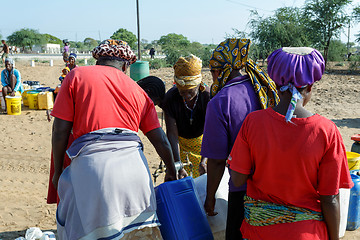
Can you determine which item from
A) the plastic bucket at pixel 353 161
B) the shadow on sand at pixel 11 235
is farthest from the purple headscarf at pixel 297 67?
the shadow on sand at pixel 11 235

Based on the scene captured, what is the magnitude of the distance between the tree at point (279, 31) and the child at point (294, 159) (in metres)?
21.4

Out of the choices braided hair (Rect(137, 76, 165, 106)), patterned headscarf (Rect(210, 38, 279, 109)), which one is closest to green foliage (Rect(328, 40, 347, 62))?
braided hair (Rect(137, 76, 165, 106))

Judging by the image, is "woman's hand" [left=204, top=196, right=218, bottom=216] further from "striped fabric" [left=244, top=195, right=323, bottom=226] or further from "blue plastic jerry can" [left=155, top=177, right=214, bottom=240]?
"striped fabric" [left=244, top=195, right=323, bottom=226]

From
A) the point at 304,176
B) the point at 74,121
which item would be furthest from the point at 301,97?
the point at 74,121

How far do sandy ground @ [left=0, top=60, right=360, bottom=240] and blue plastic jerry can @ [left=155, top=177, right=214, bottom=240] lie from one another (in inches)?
76.8

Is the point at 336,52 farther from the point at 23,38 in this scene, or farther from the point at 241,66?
the point at 23,38

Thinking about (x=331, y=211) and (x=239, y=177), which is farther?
(x=239, y=177)

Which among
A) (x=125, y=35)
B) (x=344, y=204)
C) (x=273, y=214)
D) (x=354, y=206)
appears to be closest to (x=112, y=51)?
(x=273, y=214)

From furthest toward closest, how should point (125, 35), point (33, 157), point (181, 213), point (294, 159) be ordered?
point (125, 35), point (33, 157), point (181, 213), point (294, 159)

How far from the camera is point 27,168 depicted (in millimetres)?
5625

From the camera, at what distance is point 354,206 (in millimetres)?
3373

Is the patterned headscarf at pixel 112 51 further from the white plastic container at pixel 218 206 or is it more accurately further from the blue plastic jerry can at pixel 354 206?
the blue plastic jerry can at pixel 354 206

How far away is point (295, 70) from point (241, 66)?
729mm

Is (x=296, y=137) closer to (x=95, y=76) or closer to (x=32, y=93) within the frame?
(x=95, y=76)
